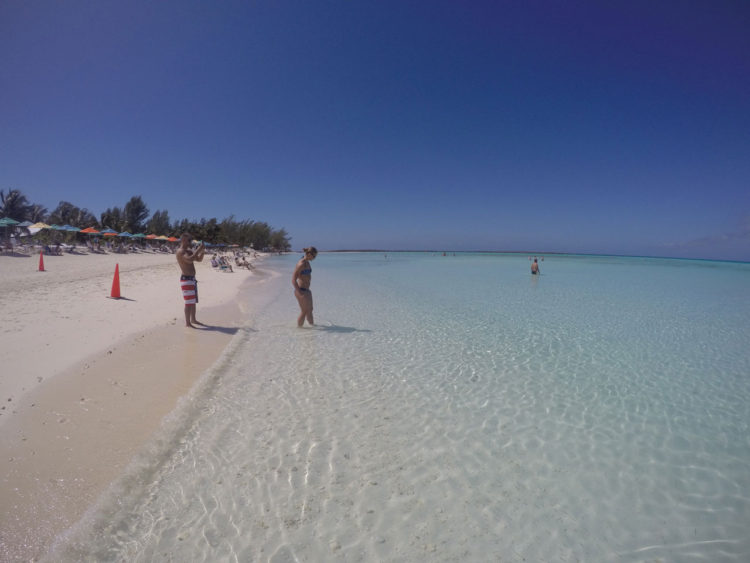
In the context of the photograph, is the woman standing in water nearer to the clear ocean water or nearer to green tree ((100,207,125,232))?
the clear ocean water

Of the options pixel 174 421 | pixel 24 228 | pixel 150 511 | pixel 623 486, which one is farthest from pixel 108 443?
pixel 24 228

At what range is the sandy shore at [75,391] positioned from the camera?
2.27m

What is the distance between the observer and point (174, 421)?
3.44m

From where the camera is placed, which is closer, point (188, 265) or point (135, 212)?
point (188, 265)

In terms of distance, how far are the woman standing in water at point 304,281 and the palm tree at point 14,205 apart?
49.4 metres

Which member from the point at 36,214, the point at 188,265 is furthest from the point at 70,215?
the point at 188,265

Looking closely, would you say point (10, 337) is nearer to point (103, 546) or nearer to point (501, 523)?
point (103, 546)

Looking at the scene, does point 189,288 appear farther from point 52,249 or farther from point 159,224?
point 159,224

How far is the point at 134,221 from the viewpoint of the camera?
51594mm

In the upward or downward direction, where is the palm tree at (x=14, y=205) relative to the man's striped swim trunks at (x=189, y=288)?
upward

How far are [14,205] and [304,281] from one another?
166ft

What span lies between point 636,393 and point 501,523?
359 centimetres

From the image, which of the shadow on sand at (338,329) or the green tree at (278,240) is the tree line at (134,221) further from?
the shadow on sand at (338,329)

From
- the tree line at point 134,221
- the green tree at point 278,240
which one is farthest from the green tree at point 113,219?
the green tree at point 278,240
